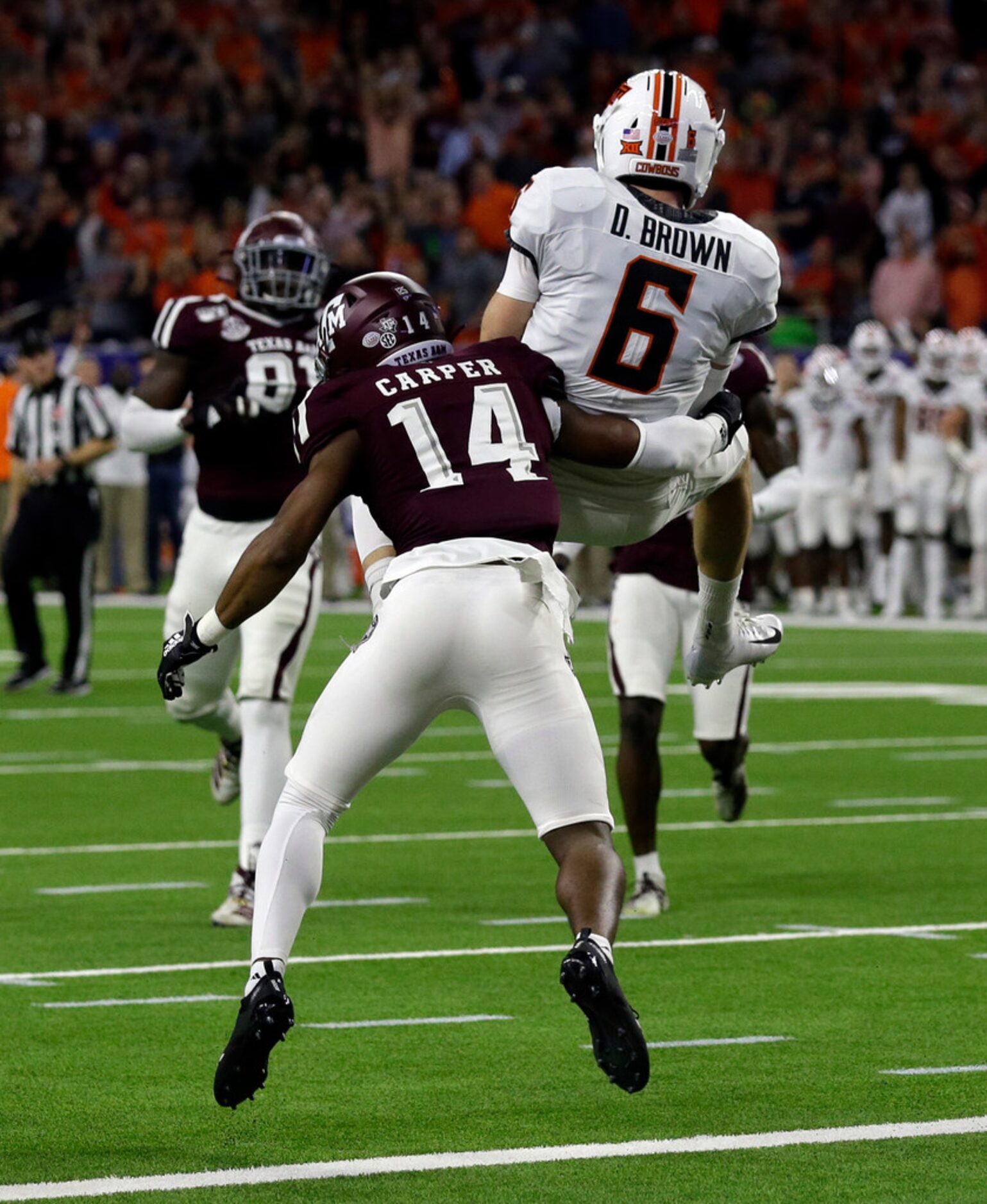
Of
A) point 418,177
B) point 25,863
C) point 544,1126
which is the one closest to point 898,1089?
point 544,1126

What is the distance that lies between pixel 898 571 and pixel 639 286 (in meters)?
15.9

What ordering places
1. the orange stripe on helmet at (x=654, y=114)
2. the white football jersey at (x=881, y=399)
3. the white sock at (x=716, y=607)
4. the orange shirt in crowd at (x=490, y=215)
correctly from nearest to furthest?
the orange stripe on helmet at (x=654, y=114) → the white sock at (x=716, y=607) → the white football jersey at (x=881, y=399) → the orange shirt in crowd at (x=490, y=215)

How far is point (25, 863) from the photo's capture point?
855 cm

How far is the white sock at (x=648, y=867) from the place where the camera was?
300 inches

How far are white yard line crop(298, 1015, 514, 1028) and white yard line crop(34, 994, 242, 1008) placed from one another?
309 mm

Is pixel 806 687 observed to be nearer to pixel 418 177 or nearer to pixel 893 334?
pixel 893 334

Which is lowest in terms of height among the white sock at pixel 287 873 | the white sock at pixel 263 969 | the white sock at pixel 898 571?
the white sock at pixel 898 571

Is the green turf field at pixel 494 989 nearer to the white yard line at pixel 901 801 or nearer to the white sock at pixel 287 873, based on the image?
the white yard line at pixel 901 801

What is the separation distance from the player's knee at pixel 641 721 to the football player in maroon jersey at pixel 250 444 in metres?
1.01

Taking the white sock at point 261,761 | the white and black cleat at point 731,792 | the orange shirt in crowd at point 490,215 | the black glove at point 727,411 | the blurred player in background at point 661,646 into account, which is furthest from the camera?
the orange shirt in crowd at point 490,215

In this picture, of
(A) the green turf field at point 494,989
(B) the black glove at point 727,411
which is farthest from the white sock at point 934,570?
(B) the black glove at point 727,411

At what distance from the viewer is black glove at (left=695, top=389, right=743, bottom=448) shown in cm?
564

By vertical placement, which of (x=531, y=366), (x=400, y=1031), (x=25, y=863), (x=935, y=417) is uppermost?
(x=531, y=366)

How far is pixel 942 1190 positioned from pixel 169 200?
1983cm
